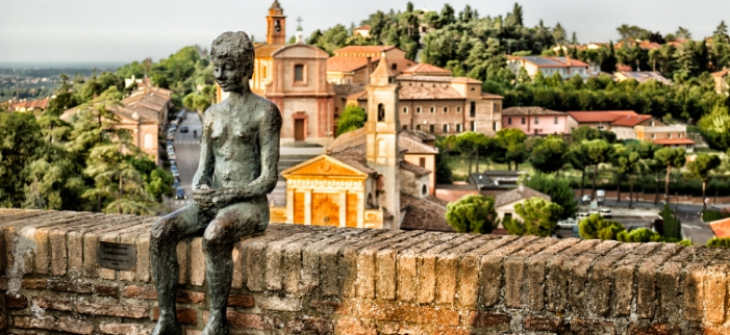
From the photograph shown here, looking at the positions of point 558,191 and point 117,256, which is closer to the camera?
point 117,256

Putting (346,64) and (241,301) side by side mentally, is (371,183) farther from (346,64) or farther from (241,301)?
(346,64)

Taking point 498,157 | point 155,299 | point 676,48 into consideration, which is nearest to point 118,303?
point 155,299

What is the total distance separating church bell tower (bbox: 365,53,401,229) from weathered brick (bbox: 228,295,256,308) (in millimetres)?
32424

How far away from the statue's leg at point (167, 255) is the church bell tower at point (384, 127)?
32408 millimetres

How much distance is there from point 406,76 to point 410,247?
230ft

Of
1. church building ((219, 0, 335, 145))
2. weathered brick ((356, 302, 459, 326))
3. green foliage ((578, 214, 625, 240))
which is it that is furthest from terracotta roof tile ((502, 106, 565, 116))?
weathered brick ((356, 302, 459, 326))

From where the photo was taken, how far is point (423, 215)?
1486 inches

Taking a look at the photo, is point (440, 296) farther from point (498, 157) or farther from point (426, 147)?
point (498, 157)

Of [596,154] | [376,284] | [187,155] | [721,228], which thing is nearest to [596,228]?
[721,228]

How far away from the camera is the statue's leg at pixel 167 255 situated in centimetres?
455

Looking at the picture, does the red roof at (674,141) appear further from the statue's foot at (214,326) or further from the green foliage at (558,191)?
the statue's foot at (214,326)

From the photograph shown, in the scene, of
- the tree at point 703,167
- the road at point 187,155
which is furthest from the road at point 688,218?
the road at point 187,155

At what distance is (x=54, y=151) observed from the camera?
90.5ft

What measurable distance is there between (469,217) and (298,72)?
2221cm
